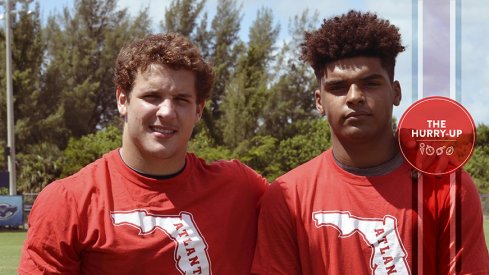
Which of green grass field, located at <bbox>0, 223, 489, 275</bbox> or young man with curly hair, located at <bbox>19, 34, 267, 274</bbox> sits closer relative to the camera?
young man with curly hair, located at <bbox>19, 34, 267, 274</bbox>

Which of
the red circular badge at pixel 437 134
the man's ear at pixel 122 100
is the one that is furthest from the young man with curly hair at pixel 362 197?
the man's ear at pixel 122 100

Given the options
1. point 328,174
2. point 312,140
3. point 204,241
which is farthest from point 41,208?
point 312,140

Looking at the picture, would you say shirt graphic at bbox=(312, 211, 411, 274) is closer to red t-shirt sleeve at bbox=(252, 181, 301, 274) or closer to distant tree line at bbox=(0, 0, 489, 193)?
red t-shirt sleeve at bbox=(252, 181, 301, 274)

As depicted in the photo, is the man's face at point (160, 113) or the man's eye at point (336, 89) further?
the man's face at point (160, 113)

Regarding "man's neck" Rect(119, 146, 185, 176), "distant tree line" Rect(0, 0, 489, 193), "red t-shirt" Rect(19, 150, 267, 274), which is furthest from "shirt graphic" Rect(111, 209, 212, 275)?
"distant tree line" Rect(0, 0, 489, 193)

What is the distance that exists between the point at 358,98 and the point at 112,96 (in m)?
43.1

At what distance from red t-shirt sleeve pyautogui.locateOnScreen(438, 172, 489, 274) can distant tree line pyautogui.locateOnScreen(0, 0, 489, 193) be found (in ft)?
96.7

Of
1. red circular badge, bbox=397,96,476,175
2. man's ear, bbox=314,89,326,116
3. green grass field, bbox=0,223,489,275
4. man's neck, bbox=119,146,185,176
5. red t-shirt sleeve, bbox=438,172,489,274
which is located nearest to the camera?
red circular badge, bbox=397,96,476,175

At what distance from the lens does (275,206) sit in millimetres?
3396

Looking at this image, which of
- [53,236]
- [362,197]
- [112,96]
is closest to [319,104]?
[362,197]

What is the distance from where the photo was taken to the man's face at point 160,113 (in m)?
3.45

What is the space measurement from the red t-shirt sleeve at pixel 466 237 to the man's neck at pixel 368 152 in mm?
303

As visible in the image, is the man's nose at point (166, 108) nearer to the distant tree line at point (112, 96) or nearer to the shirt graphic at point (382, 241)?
the shirt graphic at point (382, 241)

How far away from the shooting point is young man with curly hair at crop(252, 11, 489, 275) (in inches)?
125
